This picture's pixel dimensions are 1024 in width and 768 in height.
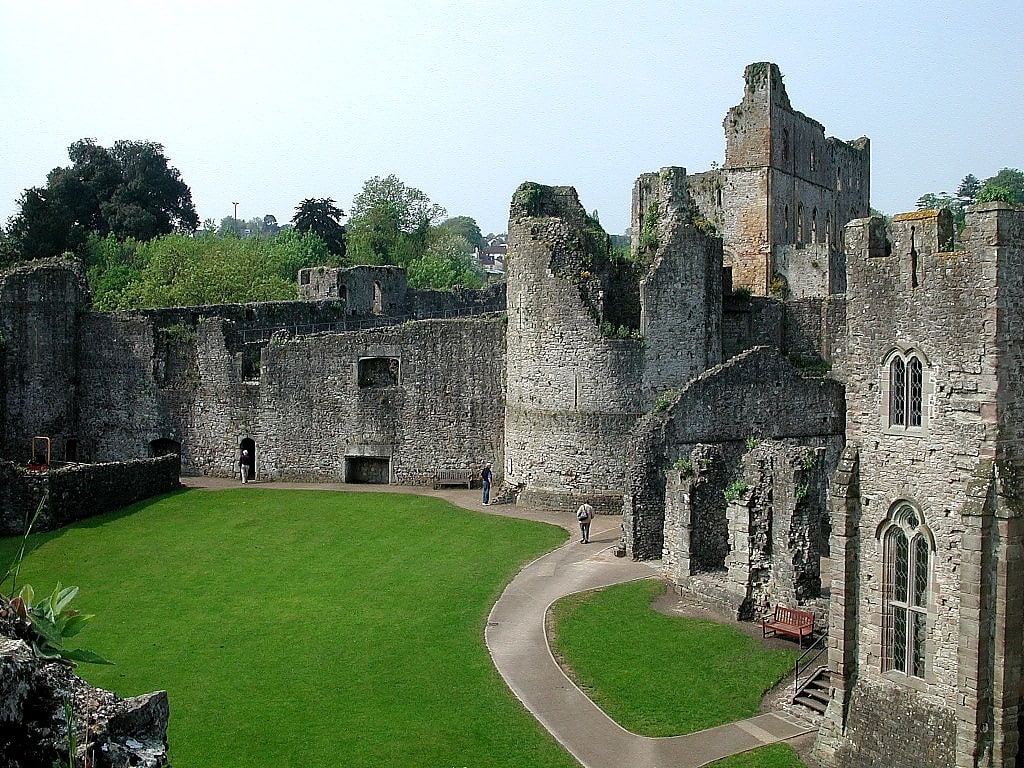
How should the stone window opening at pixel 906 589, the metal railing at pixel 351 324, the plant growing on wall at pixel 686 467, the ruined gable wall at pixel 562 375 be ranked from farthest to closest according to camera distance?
the metal railing at pixel 351 324 < the ruined gable wall at pixel 562 375 < the plant growing on wall at pixel 686 467 < the stone window opening at pixel 906 589

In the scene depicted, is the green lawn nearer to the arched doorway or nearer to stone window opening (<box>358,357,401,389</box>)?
stone window opening (<box>358,357,401,389</box>)

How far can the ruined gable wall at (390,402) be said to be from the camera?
36.8 metres

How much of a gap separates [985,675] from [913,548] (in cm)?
190

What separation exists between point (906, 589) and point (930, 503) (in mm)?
1347

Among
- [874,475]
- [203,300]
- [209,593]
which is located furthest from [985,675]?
[203,300]

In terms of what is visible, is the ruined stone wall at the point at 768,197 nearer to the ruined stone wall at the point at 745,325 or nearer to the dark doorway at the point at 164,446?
the ruined stone wall at the point at 745,325

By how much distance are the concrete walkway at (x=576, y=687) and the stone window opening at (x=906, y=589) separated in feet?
8.02

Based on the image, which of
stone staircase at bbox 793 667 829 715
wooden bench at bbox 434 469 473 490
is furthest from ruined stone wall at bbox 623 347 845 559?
stone staircase at bbox 793 667 829 715

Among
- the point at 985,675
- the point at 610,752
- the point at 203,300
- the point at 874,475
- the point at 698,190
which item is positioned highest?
the point at 698,190

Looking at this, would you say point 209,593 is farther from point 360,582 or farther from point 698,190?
point 698,190

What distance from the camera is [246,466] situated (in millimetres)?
38438

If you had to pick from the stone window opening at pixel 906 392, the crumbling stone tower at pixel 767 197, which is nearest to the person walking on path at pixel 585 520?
the stone window opening at pixel 906 392

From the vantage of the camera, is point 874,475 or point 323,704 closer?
point 874,475

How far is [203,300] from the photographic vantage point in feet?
178
